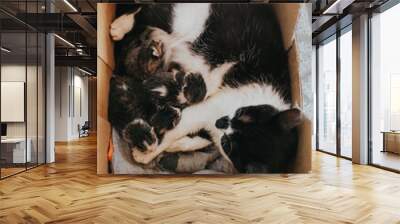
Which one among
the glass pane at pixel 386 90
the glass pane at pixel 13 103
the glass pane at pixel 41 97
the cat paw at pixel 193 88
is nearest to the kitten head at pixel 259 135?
the cat paw at pixel 193 88

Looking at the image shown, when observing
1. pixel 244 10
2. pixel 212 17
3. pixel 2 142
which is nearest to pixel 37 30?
pixel 2 142

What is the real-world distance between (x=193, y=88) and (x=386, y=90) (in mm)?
3999

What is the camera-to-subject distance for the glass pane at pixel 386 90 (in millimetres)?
7199

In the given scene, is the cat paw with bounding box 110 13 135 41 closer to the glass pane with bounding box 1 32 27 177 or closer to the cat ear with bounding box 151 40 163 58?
the cat ear with bounding box 151 40 163 58

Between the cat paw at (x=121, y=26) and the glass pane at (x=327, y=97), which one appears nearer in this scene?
the cat paw at (x=121, y=26)

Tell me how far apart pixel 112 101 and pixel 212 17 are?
90.2 inches

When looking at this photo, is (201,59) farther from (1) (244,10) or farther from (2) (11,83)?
(2) (11,83)

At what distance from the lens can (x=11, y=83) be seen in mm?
6652

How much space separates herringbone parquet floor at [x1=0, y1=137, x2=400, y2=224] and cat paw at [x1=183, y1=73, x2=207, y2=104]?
139 centimetres

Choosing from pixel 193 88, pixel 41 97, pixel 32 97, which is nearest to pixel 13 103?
pixel 32 97

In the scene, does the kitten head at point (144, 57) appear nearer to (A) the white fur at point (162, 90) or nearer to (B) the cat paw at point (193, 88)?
(A) the white fur at point (162, 90)

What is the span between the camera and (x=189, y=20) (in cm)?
652

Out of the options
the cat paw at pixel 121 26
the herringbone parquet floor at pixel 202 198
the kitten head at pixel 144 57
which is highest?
the cat paw at pixel 121 26

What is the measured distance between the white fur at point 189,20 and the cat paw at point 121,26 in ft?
2.47
